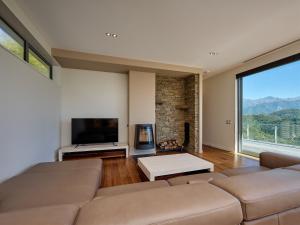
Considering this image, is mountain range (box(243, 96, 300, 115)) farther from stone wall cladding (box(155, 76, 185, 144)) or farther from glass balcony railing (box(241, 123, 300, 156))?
stone wall cladding (box(155, 76, 185, 144))

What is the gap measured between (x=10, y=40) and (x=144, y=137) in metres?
3.34

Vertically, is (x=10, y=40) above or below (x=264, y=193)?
above

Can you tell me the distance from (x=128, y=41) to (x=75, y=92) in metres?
2.18

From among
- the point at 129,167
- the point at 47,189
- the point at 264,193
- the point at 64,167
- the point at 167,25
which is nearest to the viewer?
the point at 264,193

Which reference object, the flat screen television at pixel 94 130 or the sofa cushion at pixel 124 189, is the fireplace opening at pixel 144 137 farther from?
the sofa cushion at pixel 124 189

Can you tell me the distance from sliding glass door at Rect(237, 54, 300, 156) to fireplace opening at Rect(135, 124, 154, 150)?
104 inches

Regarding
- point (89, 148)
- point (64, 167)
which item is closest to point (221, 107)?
point (89, 148)

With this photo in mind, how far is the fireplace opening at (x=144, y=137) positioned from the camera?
14.0 ft

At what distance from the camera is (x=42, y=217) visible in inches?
24.3

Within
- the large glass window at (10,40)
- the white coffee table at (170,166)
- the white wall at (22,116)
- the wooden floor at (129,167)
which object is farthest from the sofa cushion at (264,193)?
the large glass window at (10,40)

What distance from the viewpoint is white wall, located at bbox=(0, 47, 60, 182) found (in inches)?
67.9

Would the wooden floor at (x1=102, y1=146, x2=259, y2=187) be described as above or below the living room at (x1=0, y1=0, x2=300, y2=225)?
below

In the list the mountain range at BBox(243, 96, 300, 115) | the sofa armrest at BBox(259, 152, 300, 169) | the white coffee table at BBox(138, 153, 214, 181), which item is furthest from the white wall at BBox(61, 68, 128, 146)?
the mountain range at BBox(243, 96, 300, 115)

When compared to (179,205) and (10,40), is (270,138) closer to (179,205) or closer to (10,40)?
(179,205)
